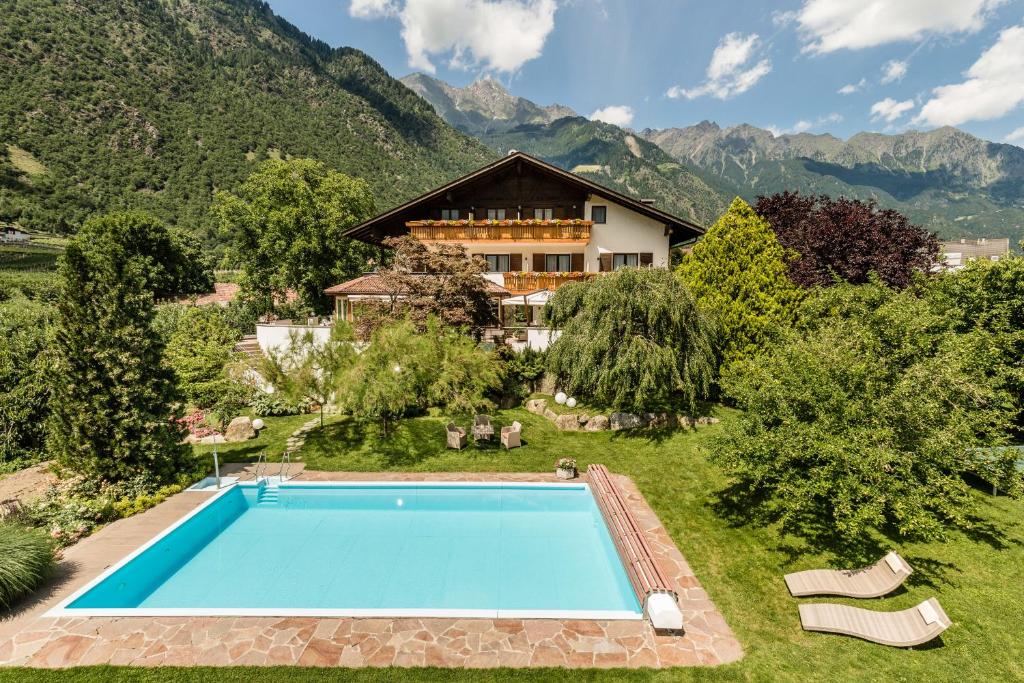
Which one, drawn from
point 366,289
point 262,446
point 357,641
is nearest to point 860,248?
point 366,289

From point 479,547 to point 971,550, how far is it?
34.8 feet

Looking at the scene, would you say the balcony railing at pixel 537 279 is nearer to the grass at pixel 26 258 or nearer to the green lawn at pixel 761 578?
the green lawn at pixel 761 578

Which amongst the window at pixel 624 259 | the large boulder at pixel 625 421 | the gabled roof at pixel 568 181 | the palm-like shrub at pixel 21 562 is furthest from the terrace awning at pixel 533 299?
the palm-like shrub at pixel 21 562

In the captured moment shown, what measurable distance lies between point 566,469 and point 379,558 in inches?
226

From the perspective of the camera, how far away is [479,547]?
10.2m

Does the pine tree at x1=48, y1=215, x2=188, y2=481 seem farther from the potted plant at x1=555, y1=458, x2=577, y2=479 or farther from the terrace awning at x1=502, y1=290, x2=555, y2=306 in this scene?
the terrace awning at x1=502, y1=290, x2=555, y2=306

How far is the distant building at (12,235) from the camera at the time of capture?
5188cm

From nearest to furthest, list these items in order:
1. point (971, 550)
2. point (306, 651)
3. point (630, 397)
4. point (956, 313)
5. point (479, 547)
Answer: point (306, 651), point (971, 550), point (479, 547), point (956, 313), point (630, 397)

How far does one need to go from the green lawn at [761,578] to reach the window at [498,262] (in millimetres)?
14683

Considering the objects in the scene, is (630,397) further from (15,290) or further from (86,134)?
(86,134)

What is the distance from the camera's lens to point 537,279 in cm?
2575

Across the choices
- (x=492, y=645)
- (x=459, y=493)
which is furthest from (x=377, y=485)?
(x=492, y=645)

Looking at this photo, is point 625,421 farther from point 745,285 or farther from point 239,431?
point 239,431

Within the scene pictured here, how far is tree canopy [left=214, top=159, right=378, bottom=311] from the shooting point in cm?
2925
